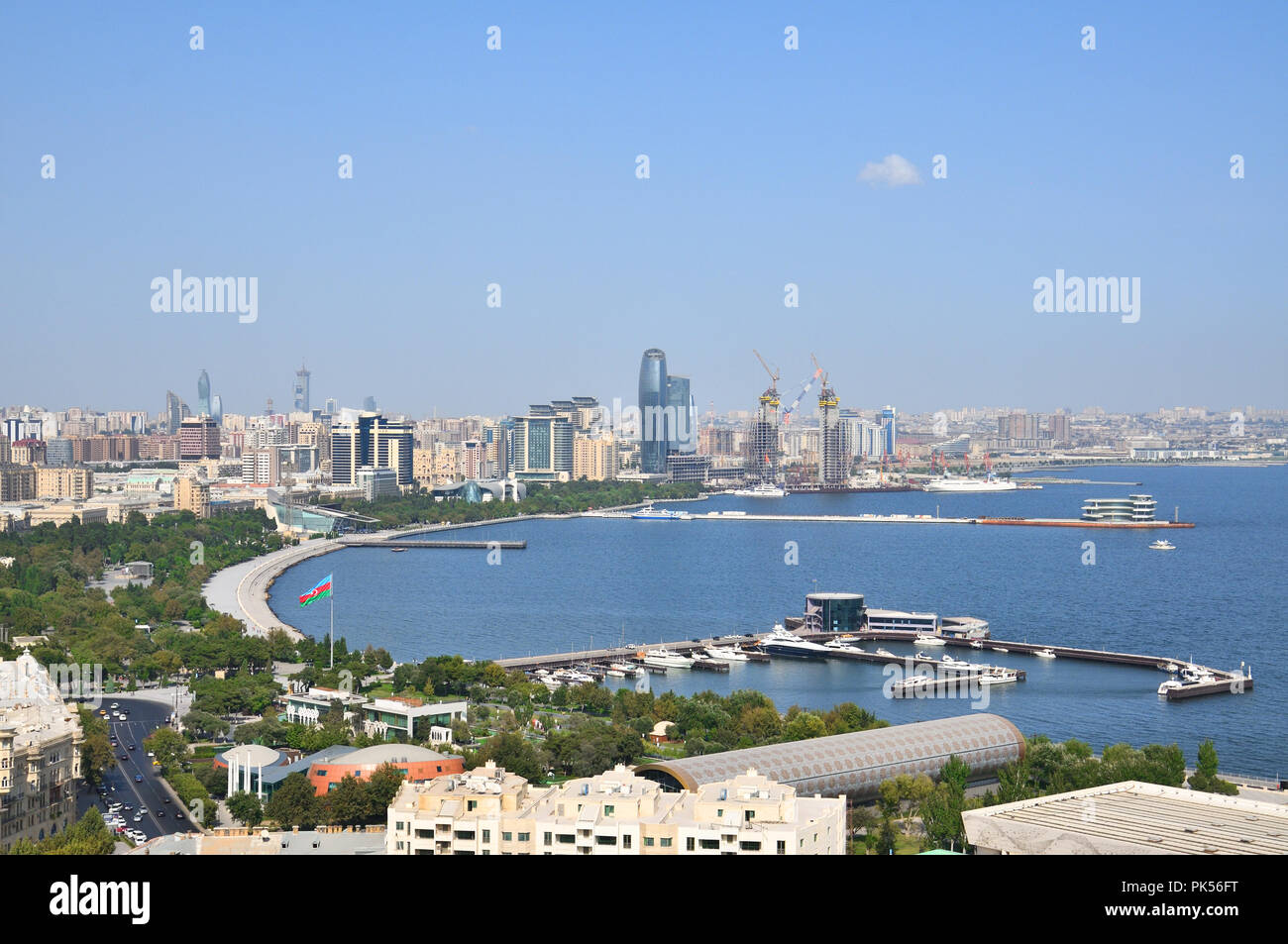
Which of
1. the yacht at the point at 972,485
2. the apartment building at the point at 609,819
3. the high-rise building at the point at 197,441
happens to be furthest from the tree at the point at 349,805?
the high-rise building at the point at 197,441

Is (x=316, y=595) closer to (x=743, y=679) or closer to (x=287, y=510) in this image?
(x=743, y=679)

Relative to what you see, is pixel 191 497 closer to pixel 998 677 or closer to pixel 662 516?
pixel 662 516

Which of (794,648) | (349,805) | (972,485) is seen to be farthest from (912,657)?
(972,485)

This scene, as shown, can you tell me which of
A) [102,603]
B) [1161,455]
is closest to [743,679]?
[102,603]

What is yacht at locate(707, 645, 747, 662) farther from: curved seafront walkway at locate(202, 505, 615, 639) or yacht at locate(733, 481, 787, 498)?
yacht at locate(733, 481, 787, 498)

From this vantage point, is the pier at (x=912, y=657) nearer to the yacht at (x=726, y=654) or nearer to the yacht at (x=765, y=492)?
the yacht at (x=726, y=654)

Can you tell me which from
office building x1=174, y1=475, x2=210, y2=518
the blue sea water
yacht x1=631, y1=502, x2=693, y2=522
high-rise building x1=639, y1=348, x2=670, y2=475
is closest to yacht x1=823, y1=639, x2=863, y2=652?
the blue sea water
